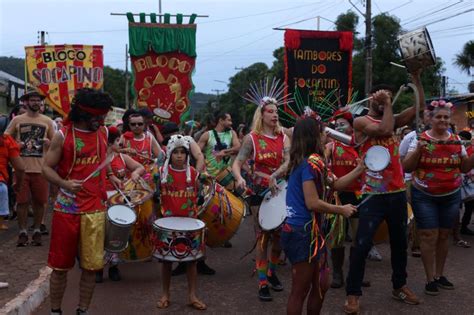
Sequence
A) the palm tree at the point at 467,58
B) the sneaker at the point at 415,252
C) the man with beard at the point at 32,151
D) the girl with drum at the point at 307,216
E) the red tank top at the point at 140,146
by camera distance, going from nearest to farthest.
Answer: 1. the girl with drum at the point at 307,216
2. the red tank top at the point at 140,146
3. the sneaker at the point at 415,252
4. the man with beard at the point at 32,151
5. the palm tree at the point at 467,58

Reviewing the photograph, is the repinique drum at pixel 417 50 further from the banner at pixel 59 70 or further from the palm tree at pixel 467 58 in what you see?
the palm tree at pixel 467 58

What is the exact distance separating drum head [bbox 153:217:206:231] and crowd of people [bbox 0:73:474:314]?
4.0 inches

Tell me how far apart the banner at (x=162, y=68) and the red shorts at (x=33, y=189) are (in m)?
3.36

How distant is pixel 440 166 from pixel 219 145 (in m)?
3.74

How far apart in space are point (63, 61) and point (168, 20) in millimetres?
2431

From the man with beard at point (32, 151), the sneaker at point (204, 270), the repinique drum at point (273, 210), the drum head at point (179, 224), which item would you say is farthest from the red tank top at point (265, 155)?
the man with beard at point (32, 151)

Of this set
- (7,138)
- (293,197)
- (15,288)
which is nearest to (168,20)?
(7,138)

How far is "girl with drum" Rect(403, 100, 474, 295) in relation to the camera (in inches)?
228

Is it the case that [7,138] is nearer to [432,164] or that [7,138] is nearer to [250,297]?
[250,297]

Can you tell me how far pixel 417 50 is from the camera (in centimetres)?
499

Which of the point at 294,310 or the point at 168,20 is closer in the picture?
the point at 294,310

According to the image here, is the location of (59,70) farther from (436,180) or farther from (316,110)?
(436,180)

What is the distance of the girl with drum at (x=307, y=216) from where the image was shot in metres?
4.04

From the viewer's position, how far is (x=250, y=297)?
5844mm
